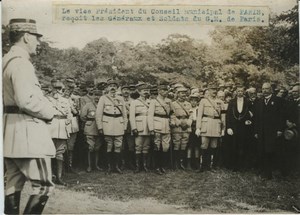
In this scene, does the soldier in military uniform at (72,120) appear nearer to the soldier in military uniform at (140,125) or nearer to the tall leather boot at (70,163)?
the tall leather boot at (70,163)

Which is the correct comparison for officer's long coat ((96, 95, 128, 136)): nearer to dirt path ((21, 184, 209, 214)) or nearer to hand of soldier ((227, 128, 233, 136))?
dirt path ((21, 184, 209, 214))

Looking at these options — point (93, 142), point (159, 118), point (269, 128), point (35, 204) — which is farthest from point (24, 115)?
point (269, 128)

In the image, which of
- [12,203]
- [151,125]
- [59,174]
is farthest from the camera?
[151,125]

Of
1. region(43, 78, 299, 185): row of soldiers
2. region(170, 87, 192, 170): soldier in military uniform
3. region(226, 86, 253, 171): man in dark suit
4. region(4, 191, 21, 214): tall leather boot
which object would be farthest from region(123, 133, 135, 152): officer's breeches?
region(4, 191, 21, 214): tall leather boot

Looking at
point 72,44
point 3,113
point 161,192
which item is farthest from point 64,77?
point 161,192

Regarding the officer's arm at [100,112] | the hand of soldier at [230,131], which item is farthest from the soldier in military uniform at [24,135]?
the hand of soldier at [230,131]

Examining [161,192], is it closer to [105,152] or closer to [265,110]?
[105,152]

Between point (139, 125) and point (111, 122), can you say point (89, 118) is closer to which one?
point (111, 122)
